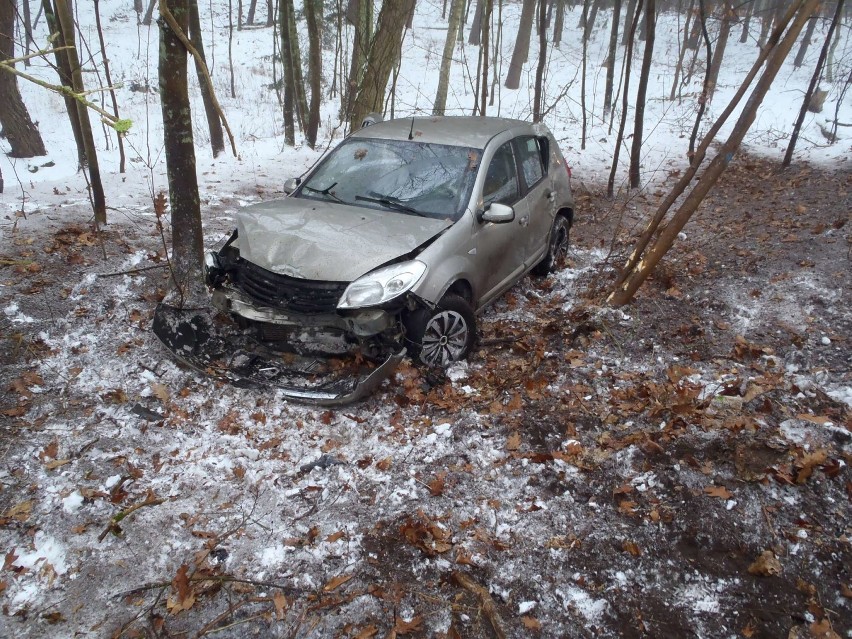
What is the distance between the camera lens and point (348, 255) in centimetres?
418

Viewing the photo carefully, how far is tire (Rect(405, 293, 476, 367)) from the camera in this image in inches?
169

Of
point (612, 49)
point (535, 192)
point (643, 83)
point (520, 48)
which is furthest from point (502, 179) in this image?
point (520, 48)

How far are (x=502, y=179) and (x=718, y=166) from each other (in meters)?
1.95

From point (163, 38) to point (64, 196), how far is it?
467 centimetres

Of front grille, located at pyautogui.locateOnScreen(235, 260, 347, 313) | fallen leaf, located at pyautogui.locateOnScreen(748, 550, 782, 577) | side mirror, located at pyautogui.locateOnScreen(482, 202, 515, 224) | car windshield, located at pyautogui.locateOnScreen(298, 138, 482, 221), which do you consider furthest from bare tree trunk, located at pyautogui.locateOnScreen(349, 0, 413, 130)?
fallen leaf, located at pyautogui.locateOnScreen(748, 550, 782, 577)

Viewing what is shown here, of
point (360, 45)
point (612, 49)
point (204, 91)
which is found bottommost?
point (204, 91)

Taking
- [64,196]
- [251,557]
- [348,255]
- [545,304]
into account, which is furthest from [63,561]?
[64,196]

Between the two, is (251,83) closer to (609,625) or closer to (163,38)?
(163,38)

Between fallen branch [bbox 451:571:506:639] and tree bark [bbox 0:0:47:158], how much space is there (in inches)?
495

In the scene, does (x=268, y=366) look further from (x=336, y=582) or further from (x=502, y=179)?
(x=502, y=179)

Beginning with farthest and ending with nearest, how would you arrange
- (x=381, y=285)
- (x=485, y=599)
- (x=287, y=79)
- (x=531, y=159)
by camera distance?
(x=287, y=79) < (x=531, y=159) < (x=381, y=285) < (x=485, y=599)

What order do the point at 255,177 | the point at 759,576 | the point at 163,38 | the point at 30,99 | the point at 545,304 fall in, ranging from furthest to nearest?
1. the point at 30,99
2. the point at 255,177
3. the point at 545,304
4. the point at 163,38
5. the point at 759,576

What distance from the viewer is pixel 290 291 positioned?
416 centimetres

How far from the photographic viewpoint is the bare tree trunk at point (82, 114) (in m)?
5.73
